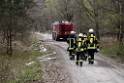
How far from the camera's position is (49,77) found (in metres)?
Result: 16.4

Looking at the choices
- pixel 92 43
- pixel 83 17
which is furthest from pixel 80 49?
pixel 83 17

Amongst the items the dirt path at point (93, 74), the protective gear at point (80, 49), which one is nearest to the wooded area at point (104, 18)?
the protective gear at point (80, 49)

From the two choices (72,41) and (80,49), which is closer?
(80,49)

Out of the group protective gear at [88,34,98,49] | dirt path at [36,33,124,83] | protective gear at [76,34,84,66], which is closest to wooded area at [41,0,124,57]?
protective gear at [88,34,98,49]

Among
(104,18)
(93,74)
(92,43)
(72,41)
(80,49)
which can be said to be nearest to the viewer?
(93,74)

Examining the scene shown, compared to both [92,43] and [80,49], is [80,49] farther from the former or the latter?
[92,43]

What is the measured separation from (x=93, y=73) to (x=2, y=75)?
16.3ft

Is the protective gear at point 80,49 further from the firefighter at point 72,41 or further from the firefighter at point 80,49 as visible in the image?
the firefighter at point 72,41

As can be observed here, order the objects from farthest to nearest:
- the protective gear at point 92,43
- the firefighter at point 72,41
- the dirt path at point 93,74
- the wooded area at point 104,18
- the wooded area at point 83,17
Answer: the wooded area at point 83,17 → the wooded area at point 104,18 → the firefighter at point 72,41 → the protective gear at point 92,43 → the dirt path at point 93,74

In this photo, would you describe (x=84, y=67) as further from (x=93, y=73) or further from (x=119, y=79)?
(x=119, y=79)

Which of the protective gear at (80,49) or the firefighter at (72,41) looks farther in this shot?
the firefighter at (72,41)

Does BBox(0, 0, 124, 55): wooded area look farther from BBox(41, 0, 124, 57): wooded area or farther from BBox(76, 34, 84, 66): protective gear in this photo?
BBox(76, 34, 84, 66): protective gear

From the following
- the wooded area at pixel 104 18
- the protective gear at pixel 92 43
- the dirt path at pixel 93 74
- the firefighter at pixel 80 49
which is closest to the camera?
the dirt path at pixel 93 74

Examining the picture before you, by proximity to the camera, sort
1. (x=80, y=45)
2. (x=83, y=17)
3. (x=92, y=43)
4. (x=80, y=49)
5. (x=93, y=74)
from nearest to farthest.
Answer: (x=93, y=74) < (x=80, y=45) < (x=80, y=49) < (x=92, y=43) < (x=83, y=17)
